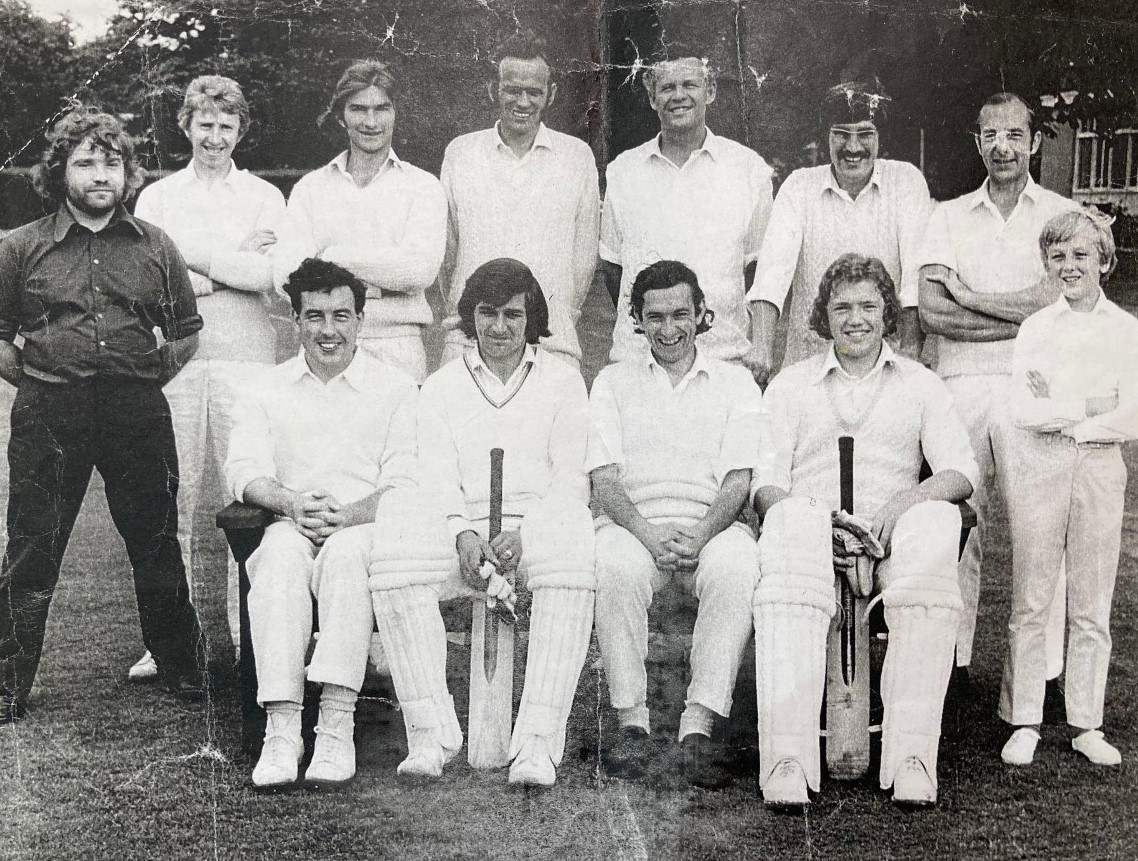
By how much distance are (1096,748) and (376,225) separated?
2.77m

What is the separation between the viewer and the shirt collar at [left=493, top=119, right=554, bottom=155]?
4039 mm

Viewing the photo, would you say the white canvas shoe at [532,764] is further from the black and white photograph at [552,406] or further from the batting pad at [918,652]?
the batting pad at [918,652]

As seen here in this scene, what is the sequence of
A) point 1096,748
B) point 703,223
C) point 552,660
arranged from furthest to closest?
1. point 703,223
2. point 1096,748
3. point 552,660

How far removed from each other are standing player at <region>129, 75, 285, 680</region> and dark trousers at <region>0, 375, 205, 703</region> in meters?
0.06

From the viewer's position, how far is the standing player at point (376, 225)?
4.07 m

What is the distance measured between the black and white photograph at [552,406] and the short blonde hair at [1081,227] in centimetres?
1

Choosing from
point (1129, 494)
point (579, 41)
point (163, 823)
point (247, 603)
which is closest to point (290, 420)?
point (247, 603)

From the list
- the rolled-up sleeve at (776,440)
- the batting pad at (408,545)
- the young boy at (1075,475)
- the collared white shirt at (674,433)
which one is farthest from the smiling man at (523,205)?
the young boy at (1075,475)

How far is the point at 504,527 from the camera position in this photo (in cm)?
388

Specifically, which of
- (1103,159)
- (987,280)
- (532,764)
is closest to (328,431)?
(532,764)

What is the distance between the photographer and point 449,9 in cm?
401

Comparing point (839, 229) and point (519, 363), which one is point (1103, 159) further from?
point (519, 363)

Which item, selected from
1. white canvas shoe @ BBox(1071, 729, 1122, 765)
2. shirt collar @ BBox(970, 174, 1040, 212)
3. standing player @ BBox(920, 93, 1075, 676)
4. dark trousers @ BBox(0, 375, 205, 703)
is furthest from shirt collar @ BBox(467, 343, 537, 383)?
white canvas shoe @ BBox(1071, 729, 1122, 765)

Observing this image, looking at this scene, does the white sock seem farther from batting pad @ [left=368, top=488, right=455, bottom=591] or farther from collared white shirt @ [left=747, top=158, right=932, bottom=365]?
collared white shirt @ [left=747, top=158, right=932, bottom=365]
